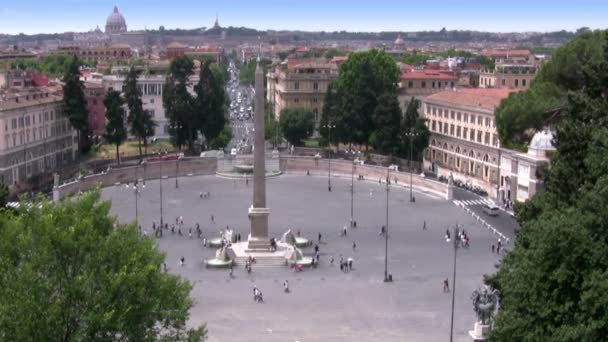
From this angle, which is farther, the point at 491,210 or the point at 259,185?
the point at 491,210

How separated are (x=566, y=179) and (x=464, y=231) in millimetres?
26945

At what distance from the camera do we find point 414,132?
76625 mm

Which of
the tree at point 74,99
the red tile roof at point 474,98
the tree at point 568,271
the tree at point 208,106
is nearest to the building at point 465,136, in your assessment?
the red tile roof at point 474,98

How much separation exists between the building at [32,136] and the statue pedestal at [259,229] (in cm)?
2714

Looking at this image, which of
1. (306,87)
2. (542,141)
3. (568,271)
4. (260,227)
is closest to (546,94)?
(542,141)

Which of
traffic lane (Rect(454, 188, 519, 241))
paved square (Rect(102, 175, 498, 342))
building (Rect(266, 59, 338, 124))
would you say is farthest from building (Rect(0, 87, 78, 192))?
traffic lane (Rect(454, 188, 519, 241))

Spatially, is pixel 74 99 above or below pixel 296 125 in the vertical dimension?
above

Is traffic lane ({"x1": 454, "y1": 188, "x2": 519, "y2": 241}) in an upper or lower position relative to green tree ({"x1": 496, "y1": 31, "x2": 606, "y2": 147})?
lower

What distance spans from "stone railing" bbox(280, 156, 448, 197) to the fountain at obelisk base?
2328cm

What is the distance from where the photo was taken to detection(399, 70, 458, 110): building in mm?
95206

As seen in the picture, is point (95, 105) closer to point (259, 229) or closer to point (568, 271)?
point (259, 229)

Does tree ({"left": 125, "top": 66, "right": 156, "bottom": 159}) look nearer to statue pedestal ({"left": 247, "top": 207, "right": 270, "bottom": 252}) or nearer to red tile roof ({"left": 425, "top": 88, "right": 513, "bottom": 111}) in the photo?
red tile roof ({"left": 425, "top": 88, "right": 513, "bottom": 111})

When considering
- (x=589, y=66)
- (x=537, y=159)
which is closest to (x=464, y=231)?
(x=537, y=159)

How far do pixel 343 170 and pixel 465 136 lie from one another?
1114cm
